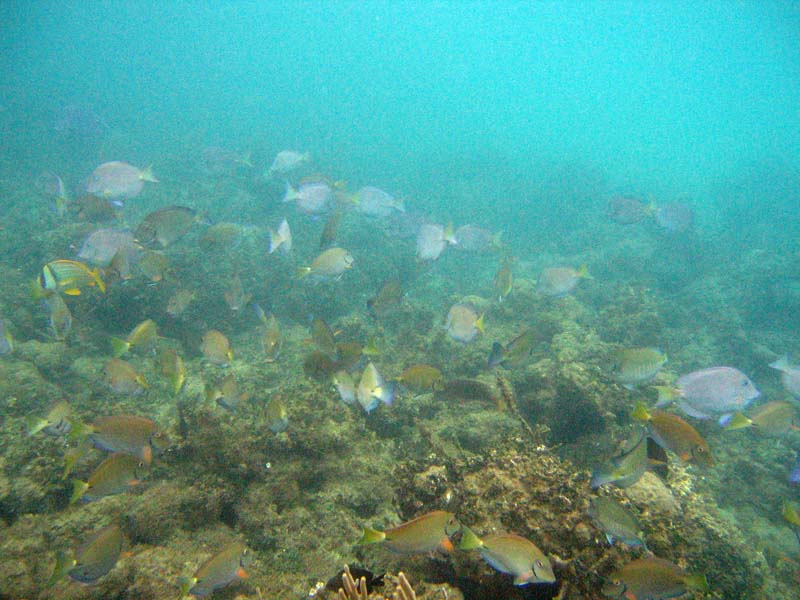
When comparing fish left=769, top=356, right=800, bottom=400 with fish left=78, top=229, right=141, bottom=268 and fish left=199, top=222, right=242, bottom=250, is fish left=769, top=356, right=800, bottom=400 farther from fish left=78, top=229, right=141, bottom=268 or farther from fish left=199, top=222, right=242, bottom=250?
fish left=78, top=229, right=141, bottom=268

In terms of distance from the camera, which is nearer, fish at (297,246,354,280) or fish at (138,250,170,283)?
fish at (138,250,170,283)

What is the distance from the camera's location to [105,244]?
5.97 meters

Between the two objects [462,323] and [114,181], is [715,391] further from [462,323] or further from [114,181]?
[114,181]

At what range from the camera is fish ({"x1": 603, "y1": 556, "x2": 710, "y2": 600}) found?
7.50ft

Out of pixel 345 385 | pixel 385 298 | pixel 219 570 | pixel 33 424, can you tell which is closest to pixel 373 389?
pixel 345 385

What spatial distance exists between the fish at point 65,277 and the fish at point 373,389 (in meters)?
3.94

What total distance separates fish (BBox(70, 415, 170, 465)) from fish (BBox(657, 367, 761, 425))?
5512mm

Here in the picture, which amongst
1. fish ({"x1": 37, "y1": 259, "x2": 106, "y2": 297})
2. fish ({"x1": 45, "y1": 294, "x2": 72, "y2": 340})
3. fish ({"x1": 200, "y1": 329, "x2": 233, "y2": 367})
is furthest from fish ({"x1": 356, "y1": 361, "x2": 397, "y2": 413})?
fish ({"x1": 45, "y1": 294, "x2": 72, "y2": 340})

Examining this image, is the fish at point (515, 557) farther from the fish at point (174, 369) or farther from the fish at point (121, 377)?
the fish at point (121, 377)

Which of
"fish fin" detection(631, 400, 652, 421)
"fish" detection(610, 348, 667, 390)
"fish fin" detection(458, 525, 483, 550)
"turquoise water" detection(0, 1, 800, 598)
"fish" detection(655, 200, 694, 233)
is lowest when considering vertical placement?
"turquoise water" detection(0, 1, 800, 598)

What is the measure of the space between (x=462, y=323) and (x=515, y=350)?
3.37 ft

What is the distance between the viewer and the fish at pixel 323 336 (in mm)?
4666

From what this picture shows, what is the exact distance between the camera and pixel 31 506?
3830 mm

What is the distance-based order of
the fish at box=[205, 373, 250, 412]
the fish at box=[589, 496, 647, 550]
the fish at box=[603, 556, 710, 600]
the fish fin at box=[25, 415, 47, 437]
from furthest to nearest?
the fish at box=[205, 373, 250, 412] → the fish fin at box=[25, 415, 47, 437] → the fish at box=[589, 496, 647, 550] → the fish at box=[603, 556, 710, 600]
